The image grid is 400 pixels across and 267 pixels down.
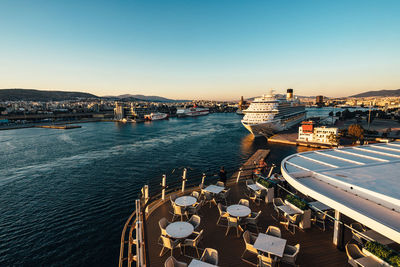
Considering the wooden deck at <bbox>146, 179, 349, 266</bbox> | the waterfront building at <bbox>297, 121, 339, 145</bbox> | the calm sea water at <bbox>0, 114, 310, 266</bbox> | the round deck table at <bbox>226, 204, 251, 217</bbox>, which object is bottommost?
the calm sea water at <bbox>0, 114, 310, 266</bbox>

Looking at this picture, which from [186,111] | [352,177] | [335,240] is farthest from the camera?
[186,111]

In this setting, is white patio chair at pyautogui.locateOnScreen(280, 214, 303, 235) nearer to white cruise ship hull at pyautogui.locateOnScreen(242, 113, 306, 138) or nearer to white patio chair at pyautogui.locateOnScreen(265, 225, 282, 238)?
white patio chair at pyautogui.locateOnScreen(265, 225, 282, 238)

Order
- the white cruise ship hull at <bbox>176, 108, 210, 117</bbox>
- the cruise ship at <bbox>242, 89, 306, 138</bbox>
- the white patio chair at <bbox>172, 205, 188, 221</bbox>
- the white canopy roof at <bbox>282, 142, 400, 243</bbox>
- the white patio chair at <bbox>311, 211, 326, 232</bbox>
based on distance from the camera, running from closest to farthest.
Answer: the white canopy roof at <bbox>282, 142, 400, 243</bbox> → the white patio chair at <bbox>311, 211, 326, 232</bbox> → the white patio chair at <bbox>172, 205, 188, 221</bbox> → the cruise ship at <bbox>242, 89, 306, 138</bbox> → the white cruise ship hull at <bbox>176, 108, 210, 117</bbox>

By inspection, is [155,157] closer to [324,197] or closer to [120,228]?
[120,228]

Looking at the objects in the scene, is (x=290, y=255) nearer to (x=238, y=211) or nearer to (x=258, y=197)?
(x=238, y=211)

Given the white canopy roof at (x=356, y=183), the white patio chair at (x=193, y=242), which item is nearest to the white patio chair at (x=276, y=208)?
the white canopy roof at (x=356, y=183)

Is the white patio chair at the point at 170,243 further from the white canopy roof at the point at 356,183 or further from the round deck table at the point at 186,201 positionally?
the white canopy roof at the point at 356,183

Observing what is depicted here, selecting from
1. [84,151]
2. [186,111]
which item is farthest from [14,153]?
[186,111]

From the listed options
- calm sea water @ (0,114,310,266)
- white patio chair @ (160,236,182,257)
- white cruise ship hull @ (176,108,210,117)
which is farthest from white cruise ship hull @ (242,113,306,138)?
white cruise ship hull @ (176,108,210,117)
